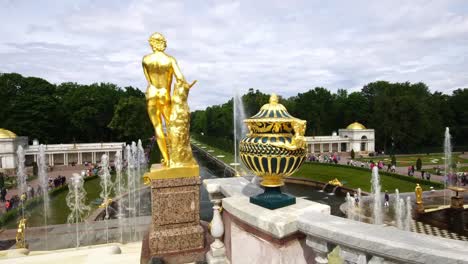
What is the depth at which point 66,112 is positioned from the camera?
181 feet

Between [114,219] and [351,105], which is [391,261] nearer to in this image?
[114,219]

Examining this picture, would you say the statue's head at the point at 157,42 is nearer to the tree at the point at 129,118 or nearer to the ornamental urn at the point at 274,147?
the ornamental urn at the point at 274,147

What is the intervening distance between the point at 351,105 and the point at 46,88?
64.9 meters

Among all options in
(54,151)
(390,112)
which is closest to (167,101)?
(54,151)

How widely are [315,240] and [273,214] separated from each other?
0.62m

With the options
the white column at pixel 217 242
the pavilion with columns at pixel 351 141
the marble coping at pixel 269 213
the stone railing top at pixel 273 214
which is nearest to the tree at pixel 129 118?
the pavilion with columns at pixel 351 141

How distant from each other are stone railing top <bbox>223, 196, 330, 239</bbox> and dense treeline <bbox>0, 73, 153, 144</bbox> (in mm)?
51405

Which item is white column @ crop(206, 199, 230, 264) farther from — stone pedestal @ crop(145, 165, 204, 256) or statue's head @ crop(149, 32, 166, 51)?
statue's head @ crop(149, 32, 166, 51)

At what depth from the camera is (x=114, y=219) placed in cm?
1786

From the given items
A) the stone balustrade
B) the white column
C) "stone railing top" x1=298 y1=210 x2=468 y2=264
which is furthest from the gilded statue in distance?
"stone railing top" x1=298 y1=210 x2=468 y2=264

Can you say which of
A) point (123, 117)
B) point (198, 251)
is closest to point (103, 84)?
point (123, 117)

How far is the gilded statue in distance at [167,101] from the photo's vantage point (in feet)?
23.8

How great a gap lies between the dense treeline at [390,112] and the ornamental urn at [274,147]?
192ft

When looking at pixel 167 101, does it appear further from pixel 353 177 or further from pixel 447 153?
pixel 447 153
